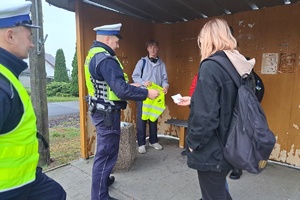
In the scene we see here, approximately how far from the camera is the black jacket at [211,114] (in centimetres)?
149

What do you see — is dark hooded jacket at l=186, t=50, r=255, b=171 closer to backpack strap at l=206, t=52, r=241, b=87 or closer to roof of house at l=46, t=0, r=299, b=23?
backpack strap at l=206, t=52, r=241, b=87

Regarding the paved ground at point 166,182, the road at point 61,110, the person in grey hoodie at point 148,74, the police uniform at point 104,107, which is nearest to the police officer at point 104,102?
the police uniform at point 104,107

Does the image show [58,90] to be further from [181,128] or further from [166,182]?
[166,182]

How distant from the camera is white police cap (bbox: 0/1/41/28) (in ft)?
4.03

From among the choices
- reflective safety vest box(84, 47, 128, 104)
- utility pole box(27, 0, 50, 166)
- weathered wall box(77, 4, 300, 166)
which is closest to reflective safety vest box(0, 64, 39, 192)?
reflective safety vest box(84, 47, 128, 104)

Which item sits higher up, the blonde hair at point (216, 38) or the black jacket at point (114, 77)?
the blonde hair at point (216, 38)

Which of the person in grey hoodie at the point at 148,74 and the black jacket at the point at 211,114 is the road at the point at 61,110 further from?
the black jacket at the point at 211,114

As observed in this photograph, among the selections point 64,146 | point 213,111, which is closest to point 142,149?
point 64,146

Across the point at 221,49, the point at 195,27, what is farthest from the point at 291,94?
the point at 221,49

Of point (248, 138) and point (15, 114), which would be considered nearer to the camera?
point (15, 114)

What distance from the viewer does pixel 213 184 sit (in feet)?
5.32

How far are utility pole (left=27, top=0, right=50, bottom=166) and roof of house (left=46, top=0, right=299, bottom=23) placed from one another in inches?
14.8

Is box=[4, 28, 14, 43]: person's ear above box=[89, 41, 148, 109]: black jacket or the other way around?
above

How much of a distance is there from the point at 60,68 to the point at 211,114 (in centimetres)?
2148
